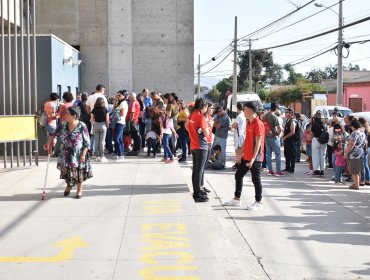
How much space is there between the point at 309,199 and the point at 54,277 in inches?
260

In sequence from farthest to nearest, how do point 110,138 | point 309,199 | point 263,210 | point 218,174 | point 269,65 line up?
1. point 269,65
2. point 110,138
3. point 218,174
4. point 309,199
5. point 263,210

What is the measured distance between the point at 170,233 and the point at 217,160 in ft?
27.1

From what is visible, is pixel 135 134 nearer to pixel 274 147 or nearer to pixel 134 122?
pixel 134 122

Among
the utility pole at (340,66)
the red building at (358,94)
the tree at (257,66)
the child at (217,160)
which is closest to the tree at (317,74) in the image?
the tree at (257,66)

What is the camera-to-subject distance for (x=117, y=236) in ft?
22.7

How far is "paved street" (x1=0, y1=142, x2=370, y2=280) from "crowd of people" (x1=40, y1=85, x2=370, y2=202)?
680 millimetres

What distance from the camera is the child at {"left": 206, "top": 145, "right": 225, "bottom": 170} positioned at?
15.2 meters

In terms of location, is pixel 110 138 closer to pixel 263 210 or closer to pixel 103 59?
pixel 263 210

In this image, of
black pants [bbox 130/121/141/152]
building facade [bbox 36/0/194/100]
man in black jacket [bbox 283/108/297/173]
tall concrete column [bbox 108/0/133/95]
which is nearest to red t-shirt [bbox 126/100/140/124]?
black pants [bbox 130/121/141/152]

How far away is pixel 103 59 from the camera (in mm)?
28578

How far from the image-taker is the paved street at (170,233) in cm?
580

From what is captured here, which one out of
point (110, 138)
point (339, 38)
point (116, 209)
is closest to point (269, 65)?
point (339, 38)

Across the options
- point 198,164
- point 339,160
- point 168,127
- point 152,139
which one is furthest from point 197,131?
point 152,139

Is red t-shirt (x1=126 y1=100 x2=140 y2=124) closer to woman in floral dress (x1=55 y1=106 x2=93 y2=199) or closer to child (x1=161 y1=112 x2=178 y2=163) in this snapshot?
child (x1=161 y1=112 x2=178 y2=163)
